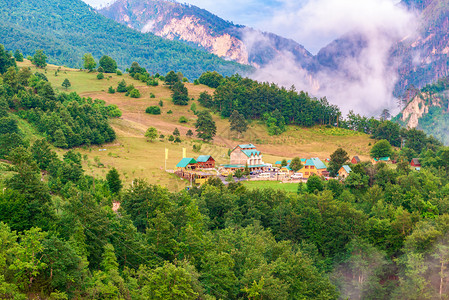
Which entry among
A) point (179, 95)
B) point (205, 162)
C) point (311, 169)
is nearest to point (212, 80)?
point (179, 95)

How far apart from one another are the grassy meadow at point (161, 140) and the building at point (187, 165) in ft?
5.53

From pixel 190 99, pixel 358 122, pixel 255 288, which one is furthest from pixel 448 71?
pixel 255 288

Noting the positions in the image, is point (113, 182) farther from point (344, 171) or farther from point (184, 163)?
point (344, 171)

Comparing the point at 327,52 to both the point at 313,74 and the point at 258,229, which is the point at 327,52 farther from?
the point at 258,229

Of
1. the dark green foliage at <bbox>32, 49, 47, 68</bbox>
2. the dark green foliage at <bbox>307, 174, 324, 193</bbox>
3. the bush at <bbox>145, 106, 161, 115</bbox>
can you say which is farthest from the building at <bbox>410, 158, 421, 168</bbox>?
the dark green foliage at <bbox>32, 49, 47, 68</bbox>

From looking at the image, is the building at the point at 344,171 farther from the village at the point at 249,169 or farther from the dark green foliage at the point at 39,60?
the dark green foliage at the point at 39,60

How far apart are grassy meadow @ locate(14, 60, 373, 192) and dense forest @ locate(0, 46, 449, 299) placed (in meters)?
6.54

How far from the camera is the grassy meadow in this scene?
171ft

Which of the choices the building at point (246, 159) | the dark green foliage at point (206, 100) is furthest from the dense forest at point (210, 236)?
the dark green foliage at point (206, 100)

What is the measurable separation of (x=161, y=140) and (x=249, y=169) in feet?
66.4

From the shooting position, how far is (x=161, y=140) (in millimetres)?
72125

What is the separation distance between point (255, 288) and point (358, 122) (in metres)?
81.5

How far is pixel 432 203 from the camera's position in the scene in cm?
4062

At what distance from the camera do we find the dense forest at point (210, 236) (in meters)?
19.4
